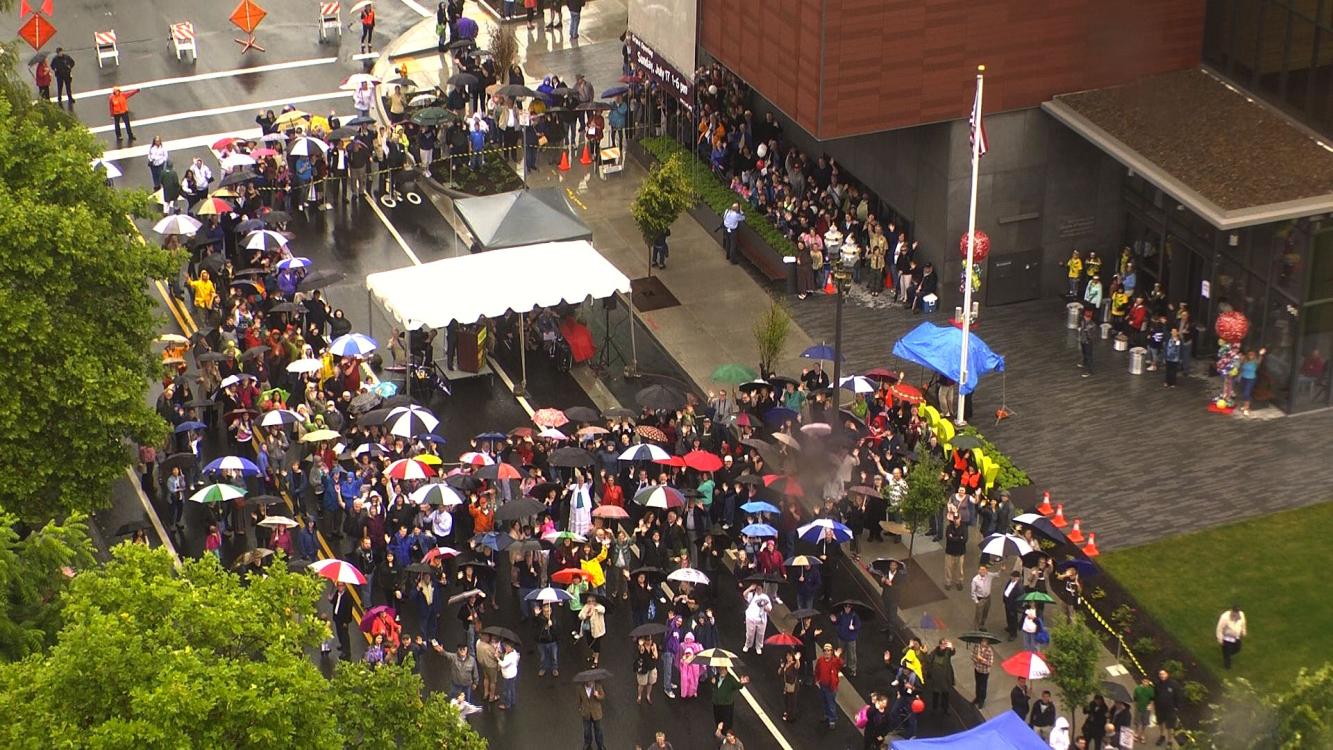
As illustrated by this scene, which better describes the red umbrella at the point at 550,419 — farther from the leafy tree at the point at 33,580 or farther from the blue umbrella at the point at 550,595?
the leafy tree at the point at 33,580

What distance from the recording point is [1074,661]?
2869cm

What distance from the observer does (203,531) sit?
1393 inches

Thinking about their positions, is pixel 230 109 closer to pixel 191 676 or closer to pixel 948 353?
pixel 948 353

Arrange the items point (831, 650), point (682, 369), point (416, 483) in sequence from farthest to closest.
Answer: point (682, 369) < point (416, 483) < point (831, 650)

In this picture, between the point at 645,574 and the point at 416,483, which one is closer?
the point at 645,574

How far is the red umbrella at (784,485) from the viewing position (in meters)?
34.4

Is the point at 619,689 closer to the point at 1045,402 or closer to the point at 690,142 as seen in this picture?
the point at 1045,402

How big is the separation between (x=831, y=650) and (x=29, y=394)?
13157 mm

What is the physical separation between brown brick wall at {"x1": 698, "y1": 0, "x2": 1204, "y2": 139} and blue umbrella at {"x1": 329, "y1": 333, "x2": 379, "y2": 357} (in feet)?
34.0

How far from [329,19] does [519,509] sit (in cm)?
2958

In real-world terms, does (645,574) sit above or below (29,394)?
below

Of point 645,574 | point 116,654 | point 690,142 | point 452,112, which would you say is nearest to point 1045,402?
point 645,574

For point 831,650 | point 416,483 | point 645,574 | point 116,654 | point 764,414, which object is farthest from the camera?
point 764,414

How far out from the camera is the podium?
40750 mm
